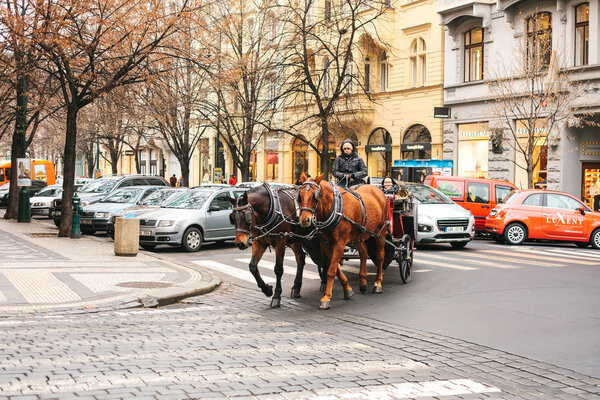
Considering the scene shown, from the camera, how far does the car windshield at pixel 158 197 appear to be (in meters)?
21.3

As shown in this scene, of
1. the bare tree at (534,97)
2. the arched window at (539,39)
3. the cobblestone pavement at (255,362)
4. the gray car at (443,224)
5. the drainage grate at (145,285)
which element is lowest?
the cobblestone pavement at (255,362)

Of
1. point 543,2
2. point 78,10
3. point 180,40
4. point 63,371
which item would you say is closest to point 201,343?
point 63,371

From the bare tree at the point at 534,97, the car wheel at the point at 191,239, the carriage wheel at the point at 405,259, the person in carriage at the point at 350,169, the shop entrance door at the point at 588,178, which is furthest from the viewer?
the shop entrance door at the point at 588,178

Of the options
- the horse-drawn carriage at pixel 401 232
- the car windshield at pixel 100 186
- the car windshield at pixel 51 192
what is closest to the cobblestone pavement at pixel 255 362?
the horse-drawn carriage at pixel 401 232

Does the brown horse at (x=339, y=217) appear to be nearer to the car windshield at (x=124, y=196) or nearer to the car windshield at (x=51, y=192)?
the car windshield at (x=124, y=196)

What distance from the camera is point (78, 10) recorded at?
1975 cm

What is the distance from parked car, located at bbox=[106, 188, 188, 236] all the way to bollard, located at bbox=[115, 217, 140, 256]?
8.35 ft

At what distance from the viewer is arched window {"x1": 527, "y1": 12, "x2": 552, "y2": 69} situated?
1123 inches

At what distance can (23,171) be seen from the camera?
90.9 ft

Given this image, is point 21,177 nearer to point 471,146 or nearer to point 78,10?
point 78,10

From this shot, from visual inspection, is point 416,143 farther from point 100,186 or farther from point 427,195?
point 427,195

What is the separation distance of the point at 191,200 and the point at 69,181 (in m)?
4.48

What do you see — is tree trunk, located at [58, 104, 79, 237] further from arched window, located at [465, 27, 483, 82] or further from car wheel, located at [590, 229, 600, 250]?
arched window, located at [465, 27, 483, 82]

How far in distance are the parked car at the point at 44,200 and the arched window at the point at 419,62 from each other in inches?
745
